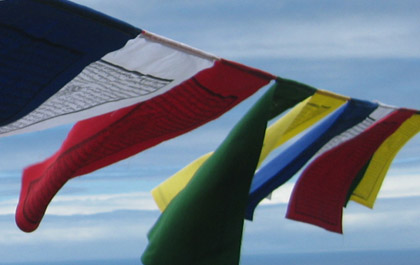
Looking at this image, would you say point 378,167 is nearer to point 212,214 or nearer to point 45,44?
point 212,214

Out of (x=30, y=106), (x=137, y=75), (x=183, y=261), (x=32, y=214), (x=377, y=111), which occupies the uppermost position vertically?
(x=377, y=111)

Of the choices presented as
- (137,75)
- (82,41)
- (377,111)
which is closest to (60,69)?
(82,41)

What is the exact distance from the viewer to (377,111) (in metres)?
6.31

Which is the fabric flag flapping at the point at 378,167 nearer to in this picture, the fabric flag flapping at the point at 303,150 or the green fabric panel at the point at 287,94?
the fabric flag flapping at the point at 303,150

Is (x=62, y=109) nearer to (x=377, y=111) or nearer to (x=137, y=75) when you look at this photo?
(x=137, y=75)

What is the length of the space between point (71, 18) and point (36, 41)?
0.75 feet

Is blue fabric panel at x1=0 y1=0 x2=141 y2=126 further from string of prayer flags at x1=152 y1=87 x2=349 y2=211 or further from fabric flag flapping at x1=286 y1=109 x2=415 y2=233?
fabric flag flapping at x1=286 y1=109 x2=415 y2=233

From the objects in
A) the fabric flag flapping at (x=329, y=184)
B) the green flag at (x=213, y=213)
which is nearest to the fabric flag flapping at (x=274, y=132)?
the green flag at (x=213, y=213)

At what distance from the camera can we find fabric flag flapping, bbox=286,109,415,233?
22.9ft

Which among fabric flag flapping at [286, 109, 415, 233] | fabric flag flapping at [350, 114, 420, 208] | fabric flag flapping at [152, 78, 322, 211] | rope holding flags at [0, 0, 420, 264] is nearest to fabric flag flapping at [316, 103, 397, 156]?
fabric flag flapping at [286, 109, 415, 233]

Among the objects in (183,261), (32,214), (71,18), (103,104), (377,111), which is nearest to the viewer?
(71,18)

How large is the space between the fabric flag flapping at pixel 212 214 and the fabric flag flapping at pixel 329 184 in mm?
2875

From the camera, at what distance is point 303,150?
6.21 meters

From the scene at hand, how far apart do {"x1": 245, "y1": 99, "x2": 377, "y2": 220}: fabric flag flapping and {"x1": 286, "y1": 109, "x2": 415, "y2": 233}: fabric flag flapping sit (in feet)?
2.09
